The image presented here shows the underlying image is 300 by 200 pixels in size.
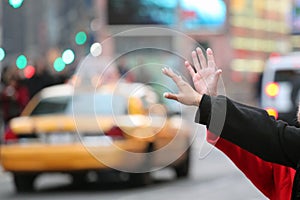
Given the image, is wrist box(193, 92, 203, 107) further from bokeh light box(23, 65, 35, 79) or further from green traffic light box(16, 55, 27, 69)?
green traffic light box(16, 55, 27, 69)

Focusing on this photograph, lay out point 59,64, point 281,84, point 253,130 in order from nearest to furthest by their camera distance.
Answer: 1. point 253,130
2. point 281,84
3. point 59,64

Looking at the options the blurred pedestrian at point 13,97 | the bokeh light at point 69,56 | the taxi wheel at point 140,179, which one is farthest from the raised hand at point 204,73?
the bokeh light at point 69,56

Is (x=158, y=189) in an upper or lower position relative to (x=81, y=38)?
upper

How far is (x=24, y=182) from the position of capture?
45.7 feet

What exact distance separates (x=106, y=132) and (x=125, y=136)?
244 millimetres

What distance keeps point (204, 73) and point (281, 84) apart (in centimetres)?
1349

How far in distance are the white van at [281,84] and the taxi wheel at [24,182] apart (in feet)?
14.5

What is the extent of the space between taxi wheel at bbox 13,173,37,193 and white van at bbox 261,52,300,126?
4.41m

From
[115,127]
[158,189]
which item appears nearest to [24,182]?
[158,189]

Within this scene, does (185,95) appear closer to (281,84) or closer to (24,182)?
(24,182)

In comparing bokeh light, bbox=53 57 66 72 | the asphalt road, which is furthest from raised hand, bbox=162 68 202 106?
Result: bokeh light, bbox=53 57 66 72

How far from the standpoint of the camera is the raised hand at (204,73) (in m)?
3.45

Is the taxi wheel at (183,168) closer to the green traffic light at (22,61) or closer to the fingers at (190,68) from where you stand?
the fingers at (190,68)

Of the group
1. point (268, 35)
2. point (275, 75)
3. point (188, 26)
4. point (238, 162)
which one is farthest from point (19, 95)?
point (268, 35)
